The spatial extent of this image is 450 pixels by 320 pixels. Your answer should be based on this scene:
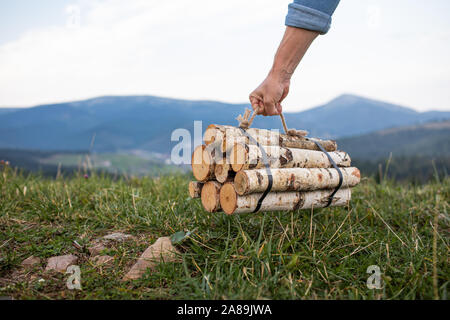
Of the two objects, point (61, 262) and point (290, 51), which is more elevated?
point (290, 51)

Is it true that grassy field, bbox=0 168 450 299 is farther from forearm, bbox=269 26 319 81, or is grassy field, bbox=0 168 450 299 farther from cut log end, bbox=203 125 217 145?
forearm, bbox=269 26 319 81

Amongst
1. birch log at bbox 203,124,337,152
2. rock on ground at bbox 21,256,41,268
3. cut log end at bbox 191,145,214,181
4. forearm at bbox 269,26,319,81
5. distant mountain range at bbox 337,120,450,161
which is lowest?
rock on ground at bbox 21,256,41,268

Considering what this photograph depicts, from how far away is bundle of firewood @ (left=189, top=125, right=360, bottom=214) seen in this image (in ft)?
8.87

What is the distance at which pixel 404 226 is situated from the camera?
4.21 meters

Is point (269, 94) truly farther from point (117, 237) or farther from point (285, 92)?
point (117, 237)

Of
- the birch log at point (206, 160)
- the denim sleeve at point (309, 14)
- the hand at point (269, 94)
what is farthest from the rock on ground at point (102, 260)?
the denim sleeve at point (309, 14)

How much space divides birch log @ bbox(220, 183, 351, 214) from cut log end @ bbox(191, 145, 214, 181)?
0.23 m

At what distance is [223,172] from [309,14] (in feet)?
5.66

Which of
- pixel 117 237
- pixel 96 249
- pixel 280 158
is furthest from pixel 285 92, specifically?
pixel 96 249

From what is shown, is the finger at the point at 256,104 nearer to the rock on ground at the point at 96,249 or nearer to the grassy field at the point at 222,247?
the grassy field at the point at 222,247

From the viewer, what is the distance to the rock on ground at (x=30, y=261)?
10.1 feet

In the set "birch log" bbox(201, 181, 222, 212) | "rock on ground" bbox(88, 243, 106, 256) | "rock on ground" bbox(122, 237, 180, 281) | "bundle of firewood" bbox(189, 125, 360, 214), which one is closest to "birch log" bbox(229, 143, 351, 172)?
"bundle of firewood" bbox(189, 125, 360, 214)

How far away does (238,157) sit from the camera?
2719mm
